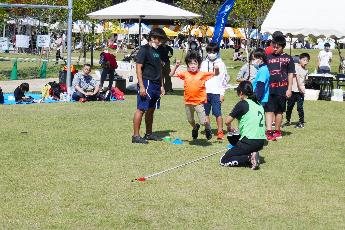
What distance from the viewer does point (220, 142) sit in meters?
11.8

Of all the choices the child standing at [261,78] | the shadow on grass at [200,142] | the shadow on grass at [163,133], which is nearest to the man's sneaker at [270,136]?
the child standing at [261,78]

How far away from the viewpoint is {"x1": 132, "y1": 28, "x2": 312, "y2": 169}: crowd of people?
9547mm

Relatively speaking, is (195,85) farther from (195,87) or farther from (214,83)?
(214,83)

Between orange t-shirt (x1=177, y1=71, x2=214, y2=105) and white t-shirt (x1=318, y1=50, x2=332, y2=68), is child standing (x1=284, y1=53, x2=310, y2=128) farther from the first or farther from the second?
white t-shirt (x1=318, y1=50, x2=332, y2=68)

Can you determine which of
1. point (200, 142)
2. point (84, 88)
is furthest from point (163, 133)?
point (84, 88)

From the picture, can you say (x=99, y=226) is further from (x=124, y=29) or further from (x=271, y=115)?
(x=124, y=29)

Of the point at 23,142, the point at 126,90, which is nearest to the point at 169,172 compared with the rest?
the point at 23,142

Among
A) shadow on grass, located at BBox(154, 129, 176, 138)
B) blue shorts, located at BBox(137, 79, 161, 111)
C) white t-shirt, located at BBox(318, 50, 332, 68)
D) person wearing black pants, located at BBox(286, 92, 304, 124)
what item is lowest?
shadow on grass, located at BBox(154, 129, 176, 138)

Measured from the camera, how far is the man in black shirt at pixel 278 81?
1229cm

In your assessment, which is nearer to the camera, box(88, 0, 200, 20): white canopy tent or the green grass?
the green grass

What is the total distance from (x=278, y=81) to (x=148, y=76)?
9.00 ft

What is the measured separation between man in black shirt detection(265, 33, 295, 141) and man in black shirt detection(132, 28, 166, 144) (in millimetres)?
2368

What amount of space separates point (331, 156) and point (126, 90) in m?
12.5

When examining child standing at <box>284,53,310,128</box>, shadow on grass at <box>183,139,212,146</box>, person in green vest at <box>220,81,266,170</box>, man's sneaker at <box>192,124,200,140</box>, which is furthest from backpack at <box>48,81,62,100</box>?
person in green vest at <box>220,81,266,170</box>
